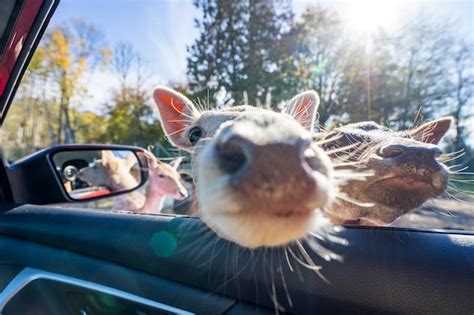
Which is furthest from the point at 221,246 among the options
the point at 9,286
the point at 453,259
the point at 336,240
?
the point at 9,286

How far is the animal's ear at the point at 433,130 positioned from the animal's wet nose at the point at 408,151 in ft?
1.72

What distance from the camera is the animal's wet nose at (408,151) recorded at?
160 cm

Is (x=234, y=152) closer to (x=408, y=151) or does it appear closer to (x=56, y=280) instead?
(x=408, y=151)

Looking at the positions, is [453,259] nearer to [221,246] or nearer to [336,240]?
[336,240]

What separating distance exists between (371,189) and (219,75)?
275 inches

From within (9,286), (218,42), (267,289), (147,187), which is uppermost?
(218,42)

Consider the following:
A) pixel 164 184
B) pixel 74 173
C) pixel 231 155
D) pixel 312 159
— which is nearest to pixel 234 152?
pixel 231 155

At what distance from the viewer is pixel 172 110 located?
113 inches

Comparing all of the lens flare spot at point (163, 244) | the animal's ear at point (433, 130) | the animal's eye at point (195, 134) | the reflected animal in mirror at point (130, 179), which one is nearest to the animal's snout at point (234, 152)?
the lens flare spot at point (163, 244)

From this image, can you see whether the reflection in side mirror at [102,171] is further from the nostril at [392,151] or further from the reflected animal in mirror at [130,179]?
the nostril at [392,151]

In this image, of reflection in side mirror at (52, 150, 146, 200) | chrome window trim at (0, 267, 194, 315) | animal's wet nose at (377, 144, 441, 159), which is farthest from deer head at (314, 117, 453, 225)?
reflection in side mirror at (52, 150, 146, 200)

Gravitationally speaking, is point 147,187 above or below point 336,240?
below

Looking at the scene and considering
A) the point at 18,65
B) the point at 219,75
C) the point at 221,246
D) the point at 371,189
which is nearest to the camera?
the point at 221,246

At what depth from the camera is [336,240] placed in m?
1.46
